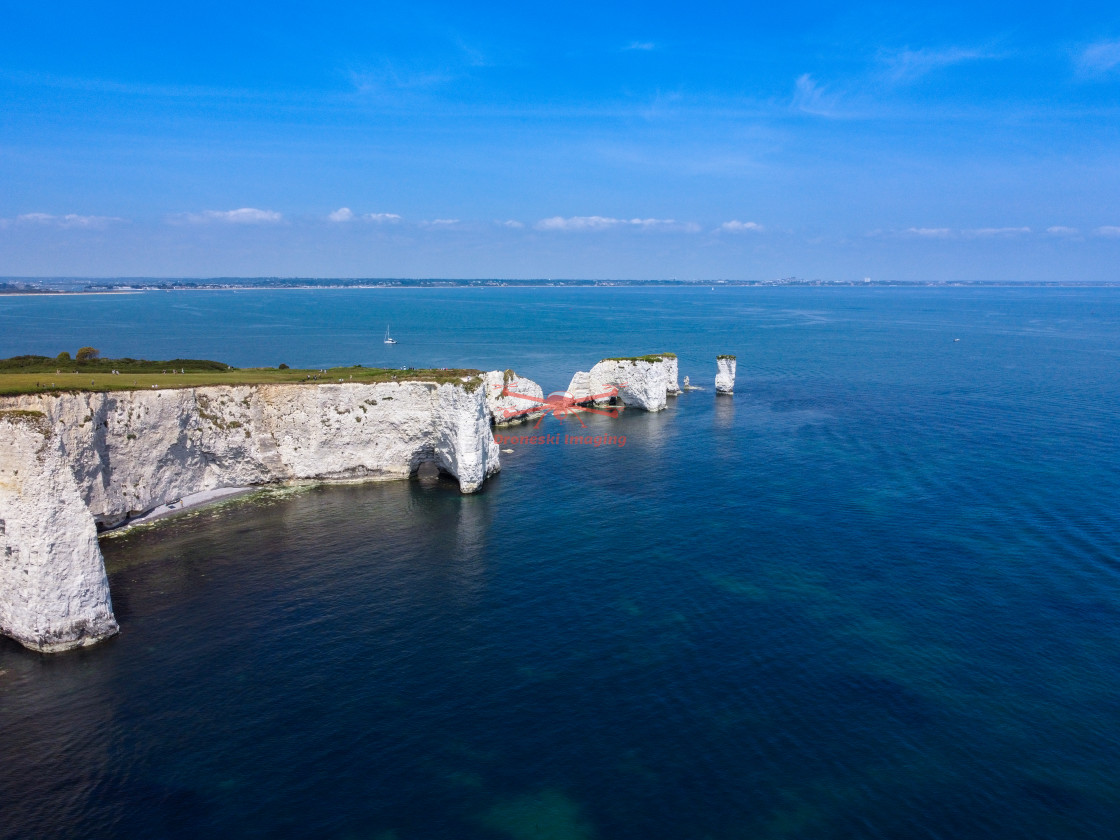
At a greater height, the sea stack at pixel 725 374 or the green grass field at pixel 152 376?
the green grass field at pixel 152 376

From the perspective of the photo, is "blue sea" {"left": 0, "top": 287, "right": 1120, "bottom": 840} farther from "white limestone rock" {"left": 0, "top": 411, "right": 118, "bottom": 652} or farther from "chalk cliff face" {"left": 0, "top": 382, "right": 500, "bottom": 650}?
"chalk cliff face" {"left": 0, "top": 382, "right": 500, "bottom": 650}

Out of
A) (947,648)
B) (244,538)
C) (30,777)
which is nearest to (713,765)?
(947,648)

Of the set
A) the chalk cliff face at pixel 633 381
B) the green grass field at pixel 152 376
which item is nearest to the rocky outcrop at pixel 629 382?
the chalk cliff face at pixel 633 381

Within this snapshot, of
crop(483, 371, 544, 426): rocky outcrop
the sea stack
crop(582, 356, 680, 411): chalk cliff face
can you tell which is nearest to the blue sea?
crop(483, 371, 544, 426): rocky outcrop

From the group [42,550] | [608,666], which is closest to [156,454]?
[42,550]

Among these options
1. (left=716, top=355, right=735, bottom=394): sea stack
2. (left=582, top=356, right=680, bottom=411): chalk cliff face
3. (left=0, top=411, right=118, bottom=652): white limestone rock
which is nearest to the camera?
(left=0, top=411, right=118, bottom=652): white limestone rock

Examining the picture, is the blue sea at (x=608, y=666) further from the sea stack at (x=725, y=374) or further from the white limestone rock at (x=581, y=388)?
the sea stack at (x=725, y=374)
